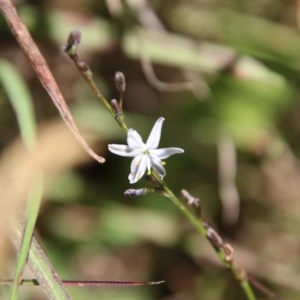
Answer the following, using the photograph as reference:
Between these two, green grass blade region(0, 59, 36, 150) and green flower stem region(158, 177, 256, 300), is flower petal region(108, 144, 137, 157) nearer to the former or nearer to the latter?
green flower stem region(158, 177, 256, 300)

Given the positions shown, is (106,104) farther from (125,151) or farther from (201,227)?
(201,227)

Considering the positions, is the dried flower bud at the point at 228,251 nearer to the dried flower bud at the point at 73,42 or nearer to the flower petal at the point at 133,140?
the flower petal at the point at 133,140

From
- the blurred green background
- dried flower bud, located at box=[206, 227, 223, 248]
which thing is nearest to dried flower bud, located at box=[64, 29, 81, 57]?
dried flower bud, located at box=[206, 227, 223, 248]

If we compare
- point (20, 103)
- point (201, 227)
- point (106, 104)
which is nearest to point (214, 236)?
point (201, 227)

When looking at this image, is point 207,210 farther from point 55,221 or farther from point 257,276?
point 55,221

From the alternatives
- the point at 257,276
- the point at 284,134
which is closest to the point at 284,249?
the point at 257,276
